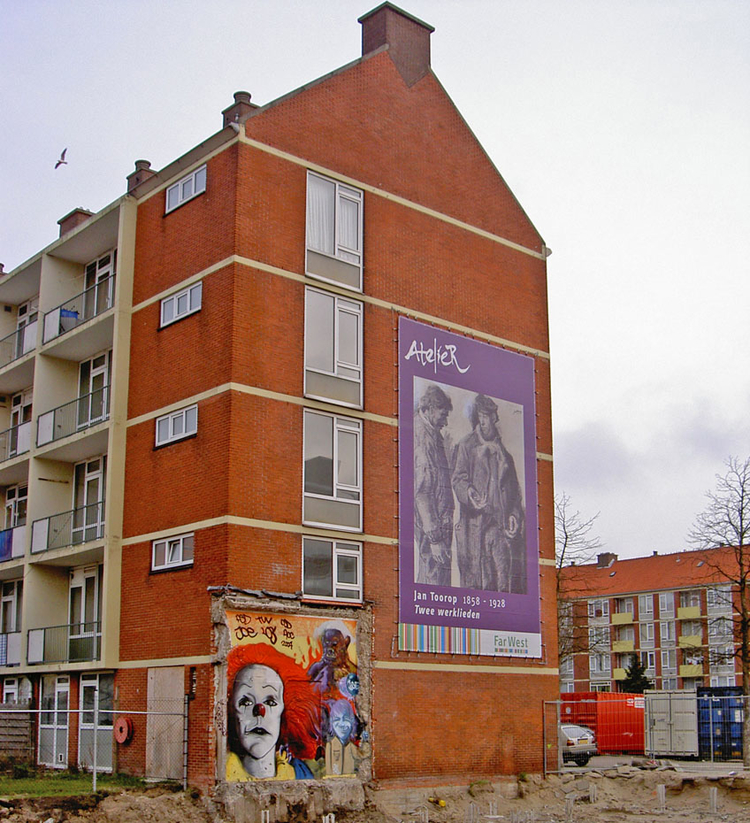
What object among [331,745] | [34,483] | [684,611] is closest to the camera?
[331,745]

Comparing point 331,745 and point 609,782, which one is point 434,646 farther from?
point 609,782

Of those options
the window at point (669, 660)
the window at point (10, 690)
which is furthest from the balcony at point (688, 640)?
the window at point (10, 690)

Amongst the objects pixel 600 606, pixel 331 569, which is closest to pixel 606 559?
pixel 600 606

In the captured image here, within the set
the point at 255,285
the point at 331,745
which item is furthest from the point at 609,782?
the point at 255,285

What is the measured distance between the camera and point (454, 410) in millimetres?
28047

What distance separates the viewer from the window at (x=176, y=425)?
24688mm

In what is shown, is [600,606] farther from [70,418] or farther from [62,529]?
[62,529]

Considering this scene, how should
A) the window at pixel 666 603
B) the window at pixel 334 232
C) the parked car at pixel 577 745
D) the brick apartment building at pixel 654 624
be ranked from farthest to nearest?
1. the window at pixel 666 603
2. the brick apartment building at pixel 654 624
3. the parked car at pixel 577 745
4. the window at pixel 334 232

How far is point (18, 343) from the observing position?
33.9 m

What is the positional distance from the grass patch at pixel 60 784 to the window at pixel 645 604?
71.0 m

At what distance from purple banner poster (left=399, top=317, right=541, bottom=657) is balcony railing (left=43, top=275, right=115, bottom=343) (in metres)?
8.07

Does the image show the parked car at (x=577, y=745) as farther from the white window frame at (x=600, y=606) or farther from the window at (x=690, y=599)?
the white window frame at (x=600, y=606)

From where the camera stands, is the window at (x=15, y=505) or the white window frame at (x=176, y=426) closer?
the white window frame at (x=176, y=426)

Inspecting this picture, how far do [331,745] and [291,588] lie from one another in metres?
3.45
